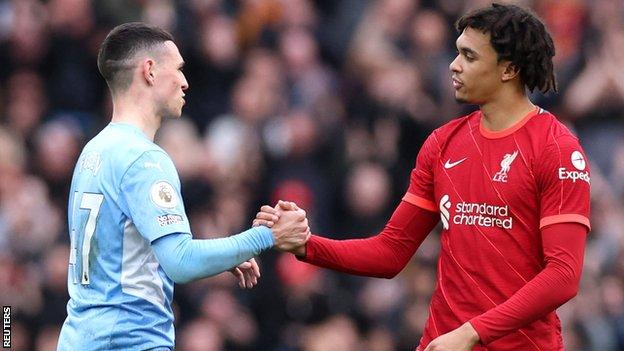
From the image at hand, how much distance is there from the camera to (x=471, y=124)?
6.86 metres

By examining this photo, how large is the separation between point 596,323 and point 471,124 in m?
4.70

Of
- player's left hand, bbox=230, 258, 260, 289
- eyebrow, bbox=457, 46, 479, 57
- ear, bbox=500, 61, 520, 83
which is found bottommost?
player's left hand, bbox=230, 258, 260, 289

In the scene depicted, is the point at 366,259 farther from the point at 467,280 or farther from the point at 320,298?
the point at 320,298

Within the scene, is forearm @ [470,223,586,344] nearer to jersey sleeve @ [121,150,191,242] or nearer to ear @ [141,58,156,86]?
jersey sleeve @ [121,150,191,242]

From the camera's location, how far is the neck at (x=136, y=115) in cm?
646

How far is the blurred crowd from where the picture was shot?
35.4 ft

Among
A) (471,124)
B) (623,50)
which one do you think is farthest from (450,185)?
(623,50)

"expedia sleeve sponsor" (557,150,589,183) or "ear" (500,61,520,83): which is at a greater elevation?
"ear" (500,61,520,83)

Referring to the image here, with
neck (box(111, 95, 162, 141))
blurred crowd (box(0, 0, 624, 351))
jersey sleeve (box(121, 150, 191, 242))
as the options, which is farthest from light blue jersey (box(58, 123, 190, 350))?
blurred crowd (box(0, 0, 624, 351))

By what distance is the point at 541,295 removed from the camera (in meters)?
6.25

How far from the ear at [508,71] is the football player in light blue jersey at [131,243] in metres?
1.34

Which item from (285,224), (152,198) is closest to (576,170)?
(285,224)

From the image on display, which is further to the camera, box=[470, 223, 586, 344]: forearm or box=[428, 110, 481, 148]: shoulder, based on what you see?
box=[428, 110, 481, 148]: shoulder

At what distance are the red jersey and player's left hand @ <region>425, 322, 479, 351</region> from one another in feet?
0.97
